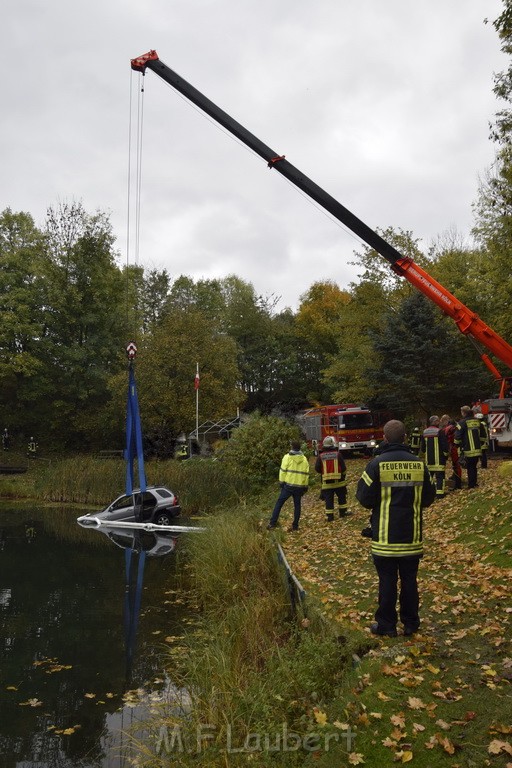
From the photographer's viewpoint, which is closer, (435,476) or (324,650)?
(324,650)


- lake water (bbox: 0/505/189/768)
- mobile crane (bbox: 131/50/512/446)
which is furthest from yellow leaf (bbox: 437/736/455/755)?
mobile crane (bbox: 131/50/512/446)

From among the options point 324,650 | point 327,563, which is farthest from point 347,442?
point 324,650

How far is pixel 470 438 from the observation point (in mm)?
13742

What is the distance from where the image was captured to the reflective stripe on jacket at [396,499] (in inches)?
235

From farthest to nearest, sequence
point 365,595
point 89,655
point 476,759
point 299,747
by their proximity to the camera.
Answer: point 89,655 < point 365,595 < point 299,747 < point 476,759

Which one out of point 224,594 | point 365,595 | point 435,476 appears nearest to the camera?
point 365,595

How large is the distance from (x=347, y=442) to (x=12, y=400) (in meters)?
25.0

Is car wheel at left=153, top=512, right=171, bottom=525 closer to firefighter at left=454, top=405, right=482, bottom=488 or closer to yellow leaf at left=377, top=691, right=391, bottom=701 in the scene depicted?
firefighter at left=454, top=405, right=482, bottom=488

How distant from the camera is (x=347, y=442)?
89.0 feet

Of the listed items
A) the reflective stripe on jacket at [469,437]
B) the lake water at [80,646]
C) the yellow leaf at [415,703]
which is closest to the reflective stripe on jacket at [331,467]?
the reflective stripe on jacket at [469,437]

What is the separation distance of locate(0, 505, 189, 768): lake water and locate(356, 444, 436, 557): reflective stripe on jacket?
3.19 metres

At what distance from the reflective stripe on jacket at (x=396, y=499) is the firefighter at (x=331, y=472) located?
7037mm

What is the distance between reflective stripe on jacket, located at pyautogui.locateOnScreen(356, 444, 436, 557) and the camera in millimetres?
5969

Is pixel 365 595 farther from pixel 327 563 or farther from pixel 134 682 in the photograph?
pixel 134 682
